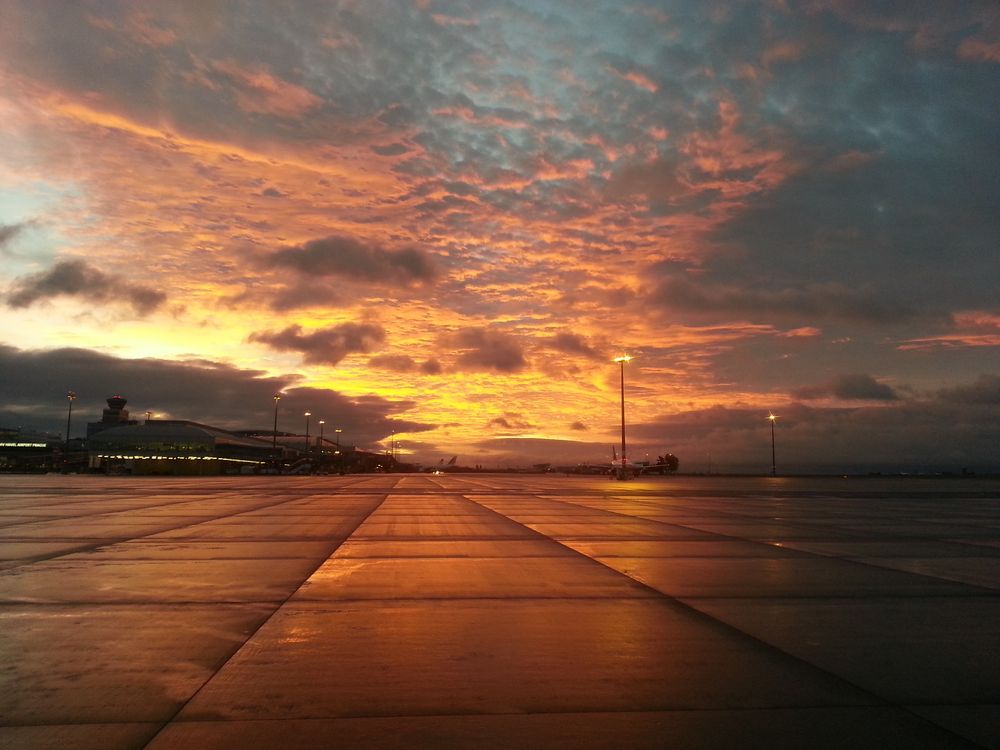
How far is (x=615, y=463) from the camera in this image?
308 ft

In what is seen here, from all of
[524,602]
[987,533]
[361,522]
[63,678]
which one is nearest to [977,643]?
[524,602]

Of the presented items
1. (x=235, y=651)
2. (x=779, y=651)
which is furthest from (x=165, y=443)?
(x=779, y=651)

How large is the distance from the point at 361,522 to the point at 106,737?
16851 millimetres

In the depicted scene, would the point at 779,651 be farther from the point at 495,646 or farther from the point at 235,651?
the point at 235,651

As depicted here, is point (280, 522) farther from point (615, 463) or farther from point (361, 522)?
point (615, 463)

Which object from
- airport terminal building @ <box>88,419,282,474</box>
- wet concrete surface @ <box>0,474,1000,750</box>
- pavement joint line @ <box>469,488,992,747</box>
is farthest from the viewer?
airport terminal building @ <box>88,419,282,474</box>

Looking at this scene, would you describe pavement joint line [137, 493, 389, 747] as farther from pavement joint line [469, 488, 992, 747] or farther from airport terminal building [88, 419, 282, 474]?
airport terminal building [88, 419, 282, 474]

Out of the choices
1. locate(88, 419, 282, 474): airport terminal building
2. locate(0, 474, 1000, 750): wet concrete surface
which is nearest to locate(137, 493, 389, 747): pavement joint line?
locate(0, 474, 1000, 750): wet concrete surface

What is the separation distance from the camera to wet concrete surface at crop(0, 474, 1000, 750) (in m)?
4.93

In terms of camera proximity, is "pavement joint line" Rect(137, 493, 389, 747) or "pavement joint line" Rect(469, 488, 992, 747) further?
"pavement joint line" Rect(469, 488, 992, 747)

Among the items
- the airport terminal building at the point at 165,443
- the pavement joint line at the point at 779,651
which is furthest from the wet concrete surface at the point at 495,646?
the airport terminal building at the point at 165,443

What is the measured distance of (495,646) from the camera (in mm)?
6977

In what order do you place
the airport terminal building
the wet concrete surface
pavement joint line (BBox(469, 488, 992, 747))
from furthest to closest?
the airport terminal building → pavement joint line (BBox(469, 488, 992, 747)) → the wet concrete surface

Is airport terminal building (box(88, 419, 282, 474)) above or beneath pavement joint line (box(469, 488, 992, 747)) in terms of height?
above
